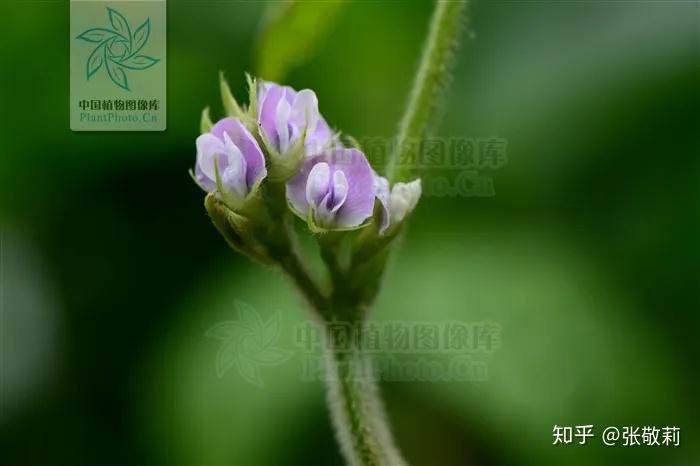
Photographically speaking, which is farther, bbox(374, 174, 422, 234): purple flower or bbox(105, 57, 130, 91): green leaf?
bbox(105, 57, 130, 91): green leaf

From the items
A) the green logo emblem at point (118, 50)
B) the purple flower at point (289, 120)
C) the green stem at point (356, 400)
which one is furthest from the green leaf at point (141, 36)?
the green stem at point (356, 400)

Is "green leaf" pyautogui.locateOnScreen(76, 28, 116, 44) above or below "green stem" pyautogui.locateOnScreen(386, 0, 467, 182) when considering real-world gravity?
above

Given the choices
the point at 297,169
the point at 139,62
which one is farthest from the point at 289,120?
the point at 139,62

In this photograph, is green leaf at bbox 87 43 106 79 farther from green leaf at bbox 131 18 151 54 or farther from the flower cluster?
the flower cluster

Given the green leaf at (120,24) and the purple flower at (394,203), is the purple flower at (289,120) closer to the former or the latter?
the purple flower at (394,203)

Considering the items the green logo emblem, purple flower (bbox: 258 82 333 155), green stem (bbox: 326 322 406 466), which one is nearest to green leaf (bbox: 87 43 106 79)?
the green logo emblem

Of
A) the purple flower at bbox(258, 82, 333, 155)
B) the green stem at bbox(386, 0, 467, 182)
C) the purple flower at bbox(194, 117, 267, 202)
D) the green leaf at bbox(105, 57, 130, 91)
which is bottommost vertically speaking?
the purple flower at bbox(194, 117, 267, 202)
